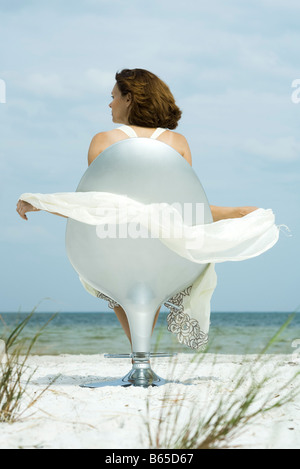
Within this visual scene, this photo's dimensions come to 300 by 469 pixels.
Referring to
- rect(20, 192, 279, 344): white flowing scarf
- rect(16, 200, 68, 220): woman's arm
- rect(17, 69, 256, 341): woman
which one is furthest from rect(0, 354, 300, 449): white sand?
rect(17, 69, 256, 341): woman

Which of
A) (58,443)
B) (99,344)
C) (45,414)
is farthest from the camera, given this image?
(99,344)

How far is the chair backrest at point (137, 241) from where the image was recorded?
267cm

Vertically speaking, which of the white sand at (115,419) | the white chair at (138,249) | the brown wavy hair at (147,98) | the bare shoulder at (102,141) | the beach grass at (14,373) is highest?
the brown wavy hair at (147,98)

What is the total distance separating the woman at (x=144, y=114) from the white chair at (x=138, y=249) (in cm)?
23

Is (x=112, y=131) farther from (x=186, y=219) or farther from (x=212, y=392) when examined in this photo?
(x=212, y=392)

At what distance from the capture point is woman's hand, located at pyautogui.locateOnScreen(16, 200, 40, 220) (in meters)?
2.87

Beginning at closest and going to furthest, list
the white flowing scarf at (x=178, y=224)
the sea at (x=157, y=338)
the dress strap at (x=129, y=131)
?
1. the sea at (x=157, y=338)
2. the white flowing scarf at (x=178, y=224)
3. the dress strap at (x=129, y=131)

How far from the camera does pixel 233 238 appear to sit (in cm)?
269

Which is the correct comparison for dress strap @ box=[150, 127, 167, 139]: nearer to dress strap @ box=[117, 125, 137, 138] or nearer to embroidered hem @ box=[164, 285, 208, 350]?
dress strap @ box=[117, 125, 137, 138]

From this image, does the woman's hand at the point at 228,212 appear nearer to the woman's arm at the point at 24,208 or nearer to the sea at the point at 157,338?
the sea at the point at 157,338

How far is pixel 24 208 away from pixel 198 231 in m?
0.98

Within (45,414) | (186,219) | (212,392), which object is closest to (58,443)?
(45,414)

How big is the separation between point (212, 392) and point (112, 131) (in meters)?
1.58

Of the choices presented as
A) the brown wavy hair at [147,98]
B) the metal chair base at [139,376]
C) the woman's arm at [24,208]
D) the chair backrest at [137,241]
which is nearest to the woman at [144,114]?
the brown wavy hair at [147,98]
